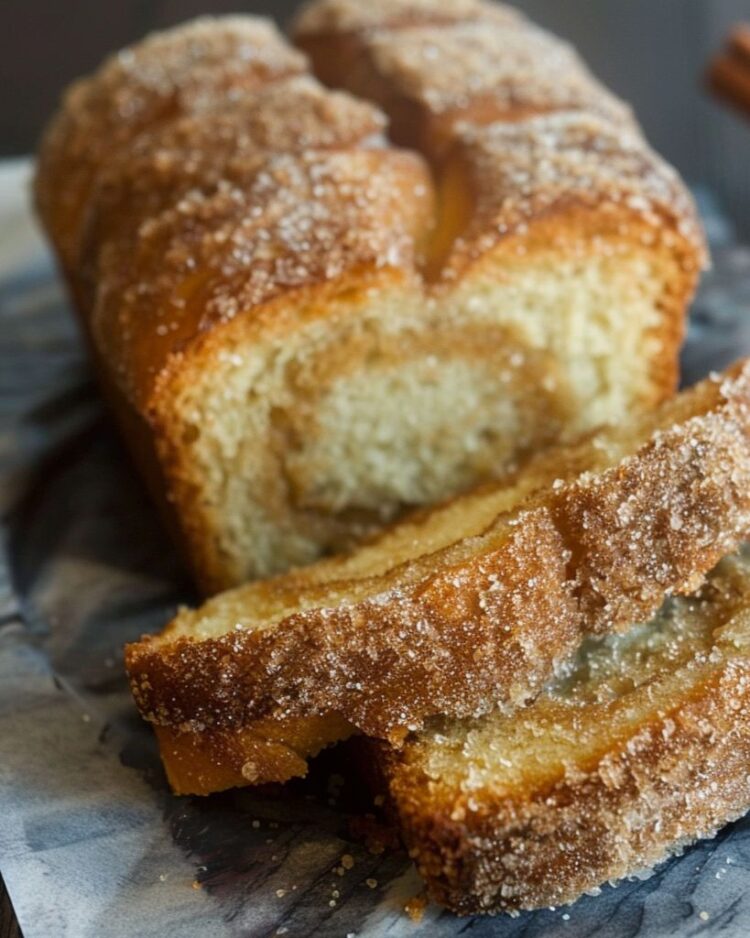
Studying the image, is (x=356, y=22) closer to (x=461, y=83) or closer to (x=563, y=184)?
(x=461, y=83)

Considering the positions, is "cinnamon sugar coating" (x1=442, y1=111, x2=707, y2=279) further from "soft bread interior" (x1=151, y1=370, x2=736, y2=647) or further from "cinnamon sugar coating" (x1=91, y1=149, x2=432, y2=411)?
"soft bread interior" (x1=151, y1=370, x2=736, y2=647)

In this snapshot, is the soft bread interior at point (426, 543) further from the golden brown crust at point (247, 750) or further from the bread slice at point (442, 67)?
the bread slice at point (442, 67)

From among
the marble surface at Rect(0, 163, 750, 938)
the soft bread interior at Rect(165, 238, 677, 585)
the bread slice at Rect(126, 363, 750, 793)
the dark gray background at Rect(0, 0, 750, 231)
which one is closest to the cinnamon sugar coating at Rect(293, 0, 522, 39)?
the soft bread interior at Rect(165, 238, 677, 585)

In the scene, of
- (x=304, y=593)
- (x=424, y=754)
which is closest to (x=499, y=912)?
(x=424, y=754)

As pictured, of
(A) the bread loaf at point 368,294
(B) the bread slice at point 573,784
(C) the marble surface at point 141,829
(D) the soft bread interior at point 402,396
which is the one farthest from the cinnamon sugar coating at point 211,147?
(B) the bread slice at point 573,784

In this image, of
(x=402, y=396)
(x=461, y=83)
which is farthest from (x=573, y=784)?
(x=461, y=83)
